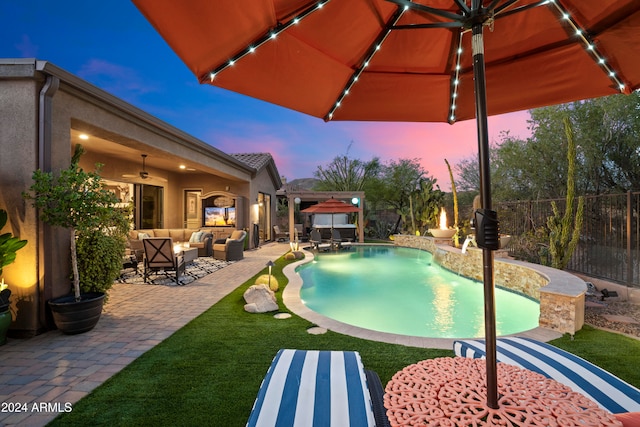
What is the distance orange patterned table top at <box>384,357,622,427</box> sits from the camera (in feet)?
3.74

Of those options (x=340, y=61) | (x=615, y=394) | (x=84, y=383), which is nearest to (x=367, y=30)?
(x=340, y=61)

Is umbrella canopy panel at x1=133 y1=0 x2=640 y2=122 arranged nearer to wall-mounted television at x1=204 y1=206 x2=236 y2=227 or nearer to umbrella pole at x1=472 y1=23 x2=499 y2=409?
umbrella pole at x1=472 y1=23 x2=499 y2=409

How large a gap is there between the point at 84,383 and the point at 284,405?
2623mm

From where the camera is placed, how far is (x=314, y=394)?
1.61 metres

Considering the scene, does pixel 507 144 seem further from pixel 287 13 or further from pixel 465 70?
pixel 287 13

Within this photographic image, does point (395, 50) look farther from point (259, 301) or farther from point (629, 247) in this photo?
point (629, 247)

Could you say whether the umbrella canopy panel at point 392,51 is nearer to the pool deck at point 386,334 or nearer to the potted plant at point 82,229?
the pool deck at point 386,334

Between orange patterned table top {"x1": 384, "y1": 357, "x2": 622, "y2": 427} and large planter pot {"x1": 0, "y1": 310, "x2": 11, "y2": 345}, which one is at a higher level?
orange patterned table top {"x1": 384, "y1": 357, "x2": 622, "y2": 427}

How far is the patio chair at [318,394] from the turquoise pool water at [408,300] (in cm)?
360

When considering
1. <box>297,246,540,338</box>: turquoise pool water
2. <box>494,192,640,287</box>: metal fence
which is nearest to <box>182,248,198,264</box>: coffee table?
<box>297,246,540,338</box>: turquoise pool water

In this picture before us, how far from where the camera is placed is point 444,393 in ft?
4.44

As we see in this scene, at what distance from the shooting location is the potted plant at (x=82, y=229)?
13.0 feet

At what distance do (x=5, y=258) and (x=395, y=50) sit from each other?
4.98 metres

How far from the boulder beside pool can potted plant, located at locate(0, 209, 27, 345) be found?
3030 mm
